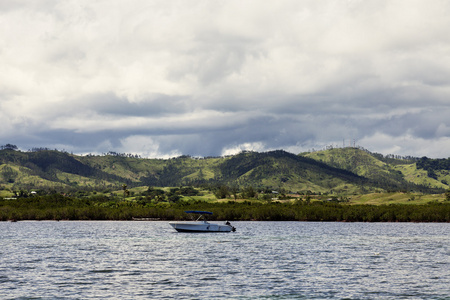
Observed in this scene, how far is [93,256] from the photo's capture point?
10025 centimetres

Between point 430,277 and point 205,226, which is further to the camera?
point 205,226

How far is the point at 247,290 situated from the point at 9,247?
7759cm

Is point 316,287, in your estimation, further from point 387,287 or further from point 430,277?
point 430,277

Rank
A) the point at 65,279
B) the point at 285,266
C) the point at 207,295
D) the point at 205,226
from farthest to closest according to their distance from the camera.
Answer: the point at 205,226 → the point at 285,266 → the point at 65,279 → the point at 207,295

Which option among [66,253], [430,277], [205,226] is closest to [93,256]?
[66,253]

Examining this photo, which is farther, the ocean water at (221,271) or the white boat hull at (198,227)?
the white boat hull at (198,227)

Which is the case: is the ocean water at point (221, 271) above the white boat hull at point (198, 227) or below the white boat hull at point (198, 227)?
below

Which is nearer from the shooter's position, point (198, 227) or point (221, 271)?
point (221, 271)

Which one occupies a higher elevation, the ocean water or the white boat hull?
the white boat hull

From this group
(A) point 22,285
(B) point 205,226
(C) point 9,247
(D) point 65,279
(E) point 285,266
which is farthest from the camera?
(B) point 205,226

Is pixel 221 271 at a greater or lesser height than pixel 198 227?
lesser

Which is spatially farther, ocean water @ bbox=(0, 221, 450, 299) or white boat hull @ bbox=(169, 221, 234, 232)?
white boat hull @ bbox=(169, 221, 234, 232)

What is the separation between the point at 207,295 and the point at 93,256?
156ft

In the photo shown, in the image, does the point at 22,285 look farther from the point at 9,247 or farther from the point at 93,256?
the point at 9,247
